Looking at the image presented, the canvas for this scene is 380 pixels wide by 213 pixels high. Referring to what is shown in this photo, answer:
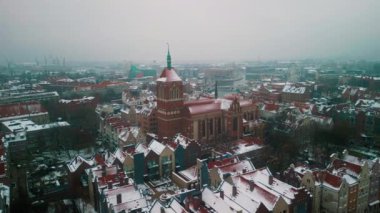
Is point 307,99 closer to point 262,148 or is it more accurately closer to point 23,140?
point 262,148

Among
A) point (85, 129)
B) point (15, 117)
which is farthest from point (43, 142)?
point (15, 117)

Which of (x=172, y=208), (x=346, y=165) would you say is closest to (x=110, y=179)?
(x=172, y=208)

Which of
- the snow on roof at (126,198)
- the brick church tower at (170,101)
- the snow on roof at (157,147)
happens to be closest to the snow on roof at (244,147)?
the snow on roof at (157,147)

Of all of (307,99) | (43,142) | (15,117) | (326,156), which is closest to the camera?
(326,156)

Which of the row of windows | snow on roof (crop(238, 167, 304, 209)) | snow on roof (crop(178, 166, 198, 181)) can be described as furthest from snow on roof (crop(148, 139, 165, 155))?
the row of windows

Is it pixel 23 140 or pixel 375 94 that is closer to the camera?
pixel 23 140

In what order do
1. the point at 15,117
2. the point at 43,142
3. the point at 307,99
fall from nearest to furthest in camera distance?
1. the point at 43,142
2. the point at 15,117
3. the point at 307,99

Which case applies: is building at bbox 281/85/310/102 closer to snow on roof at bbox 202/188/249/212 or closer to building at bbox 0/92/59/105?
snow on roof at bbox 202/188/249/212

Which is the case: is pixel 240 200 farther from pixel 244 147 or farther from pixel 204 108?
pixel 204 108
